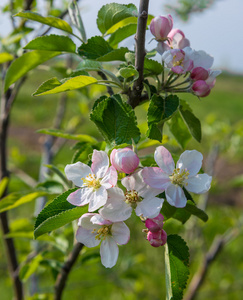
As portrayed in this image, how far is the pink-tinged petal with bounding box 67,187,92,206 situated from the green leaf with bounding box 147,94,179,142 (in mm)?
128

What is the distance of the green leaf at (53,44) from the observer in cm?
67

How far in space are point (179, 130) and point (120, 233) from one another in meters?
0.31

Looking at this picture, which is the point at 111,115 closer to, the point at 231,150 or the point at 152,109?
the point at 152,109

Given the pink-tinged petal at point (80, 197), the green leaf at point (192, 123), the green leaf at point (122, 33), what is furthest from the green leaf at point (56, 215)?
the green leaf at point (122, 33)

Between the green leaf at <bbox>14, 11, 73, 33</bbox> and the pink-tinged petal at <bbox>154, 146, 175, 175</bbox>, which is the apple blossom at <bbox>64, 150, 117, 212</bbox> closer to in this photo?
the pink-tinged petal at <bbox>154, 146, 175, 175</bbox>

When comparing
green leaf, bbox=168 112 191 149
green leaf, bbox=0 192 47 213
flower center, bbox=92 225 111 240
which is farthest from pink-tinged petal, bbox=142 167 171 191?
green leaf, bbox=0 192 47 213

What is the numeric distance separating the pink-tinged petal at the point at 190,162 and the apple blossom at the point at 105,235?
14cm

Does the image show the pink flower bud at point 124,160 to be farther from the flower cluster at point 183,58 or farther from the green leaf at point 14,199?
the green leaf at point 14,199

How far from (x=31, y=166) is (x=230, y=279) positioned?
2.90 meters

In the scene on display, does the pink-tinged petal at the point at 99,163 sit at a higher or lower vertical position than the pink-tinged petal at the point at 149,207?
higher

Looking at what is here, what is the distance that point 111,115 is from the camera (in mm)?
598

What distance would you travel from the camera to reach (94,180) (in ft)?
1.83

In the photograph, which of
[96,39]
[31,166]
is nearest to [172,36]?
[96,39]

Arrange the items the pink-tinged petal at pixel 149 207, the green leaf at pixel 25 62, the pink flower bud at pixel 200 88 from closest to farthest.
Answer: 1. the pink-tinged petal at pixel 149 207
2. the pink flower bud at pixel 200 88
3. the green leaf at pixel 25 62
